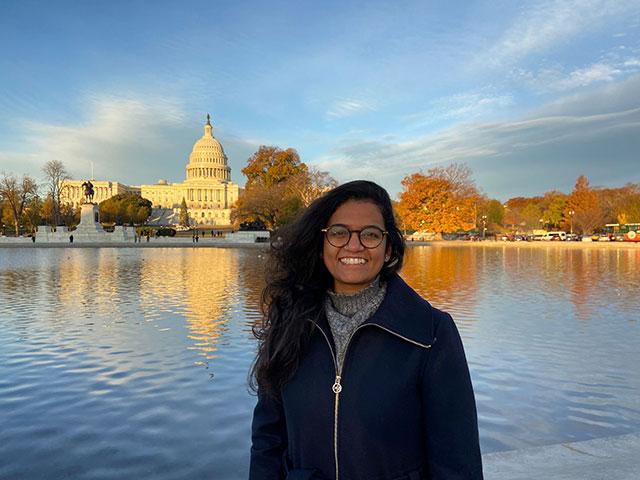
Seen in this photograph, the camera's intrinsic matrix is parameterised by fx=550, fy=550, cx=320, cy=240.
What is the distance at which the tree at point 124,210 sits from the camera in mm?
93250

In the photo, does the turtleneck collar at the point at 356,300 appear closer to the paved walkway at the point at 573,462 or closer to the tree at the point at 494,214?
the paved walkway at the point at 573,462

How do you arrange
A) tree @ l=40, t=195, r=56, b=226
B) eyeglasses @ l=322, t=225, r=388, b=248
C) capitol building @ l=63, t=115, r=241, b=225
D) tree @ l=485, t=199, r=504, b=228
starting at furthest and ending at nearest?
1. capitol building @ l=63, t=115, r=241, b=225
2. tree @ l=485, t=199, r=504, b=228
3. tree @ l=40, t=195, r=56, b=226
4. eyeglasses @ l=322, t=225, r=388, b=248

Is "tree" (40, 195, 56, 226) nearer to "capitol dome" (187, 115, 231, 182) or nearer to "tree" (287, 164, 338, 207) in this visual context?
"tree" (287, 164, 338, 207)

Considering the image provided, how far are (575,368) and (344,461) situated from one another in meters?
6.44

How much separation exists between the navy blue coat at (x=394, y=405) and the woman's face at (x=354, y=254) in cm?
15

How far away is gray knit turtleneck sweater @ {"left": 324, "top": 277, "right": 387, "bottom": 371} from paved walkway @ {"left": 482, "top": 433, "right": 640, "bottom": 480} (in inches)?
78.4

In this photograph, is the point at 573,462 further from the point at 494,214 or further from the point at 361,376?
the point at 494,214

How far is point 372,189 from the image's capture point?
2139 mm

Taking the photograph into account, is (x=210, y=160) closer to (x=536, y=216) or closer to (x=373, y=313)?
(x=536, y=216)

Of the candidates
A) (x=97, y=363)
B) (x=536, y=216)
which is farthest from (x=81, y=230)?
(x=536, y=216)

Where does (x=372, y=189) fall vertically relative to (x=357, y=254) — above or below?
above

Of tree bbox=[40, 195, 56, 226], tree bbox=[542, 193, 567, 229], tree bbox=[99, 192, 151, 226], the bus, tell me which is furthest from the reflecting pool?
tree bbox=[99, 192, 151, 226]

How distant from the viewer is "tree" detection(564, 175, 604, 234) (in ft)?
225

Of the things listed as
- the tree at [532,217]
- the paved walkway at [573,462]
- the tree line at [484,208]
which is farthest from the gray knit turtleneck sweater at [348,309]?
the tree at [532,217]
